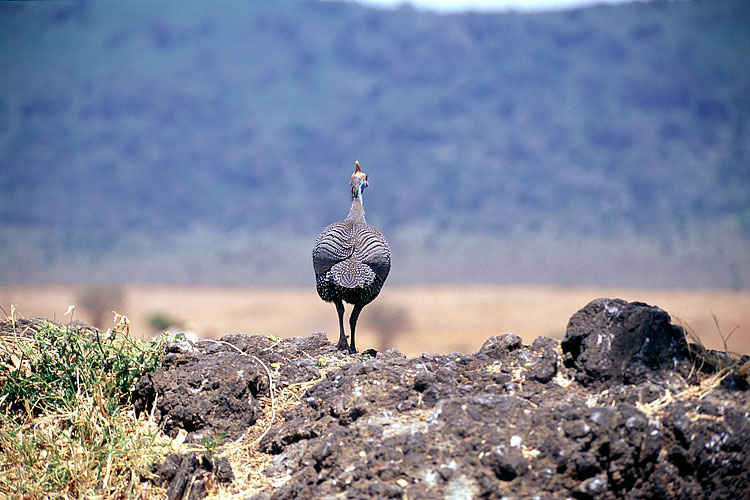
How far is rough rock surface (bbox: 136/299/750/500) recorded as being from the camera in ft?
17.4

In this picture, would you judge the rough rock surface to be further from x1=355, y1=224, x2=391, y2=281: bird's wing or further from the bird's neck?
the bird's neck

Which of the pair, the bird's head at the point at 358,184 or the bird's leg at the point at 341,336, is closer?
the bird's leg at the point at 341,336

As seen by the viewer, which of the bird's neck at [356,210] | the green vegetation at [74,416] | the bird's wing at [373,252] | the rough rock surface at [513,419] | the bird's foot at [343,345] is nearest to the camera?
the rough rock surface at [513,419]

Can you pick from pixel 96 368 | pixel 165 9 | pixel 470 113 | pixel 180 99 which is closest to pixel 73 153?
pixel 180 99

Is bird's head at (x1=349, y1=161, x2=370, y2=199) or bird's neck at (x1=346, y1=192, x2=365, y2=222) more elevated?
bird's head at (x1=349, y1=161, x2=370, y2=199)

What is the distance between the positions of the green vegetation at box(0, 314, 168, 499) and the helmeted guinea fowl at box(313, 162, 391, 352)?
2.98 metres

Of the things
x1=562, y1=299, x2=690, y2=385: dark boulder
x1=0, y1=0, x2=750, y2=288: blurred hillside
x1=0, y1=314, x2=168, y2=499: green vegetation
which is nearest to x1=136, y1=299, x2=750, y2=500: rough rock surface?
x1=562, y1=299, x2=690, y2=385: dark boulder

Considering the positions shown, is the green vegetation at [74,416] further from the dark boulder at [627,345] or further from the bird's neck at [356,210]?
the bird's neck at [356,210]

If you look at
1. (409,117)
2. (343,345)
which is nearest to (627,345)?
(343,345)

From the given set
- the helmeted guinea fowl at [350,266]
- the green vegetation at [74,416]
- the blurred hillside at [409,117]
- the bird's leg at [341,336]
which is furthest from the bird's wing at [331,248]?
the blurred hillside at [409,117]

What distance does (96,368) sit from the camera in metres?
7.07

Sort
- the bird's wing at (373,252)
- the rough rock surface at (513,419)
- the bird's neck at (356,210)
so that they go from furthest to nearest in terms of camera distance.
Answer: the bird's neck at (356,210)
the bird's wing at (373,252)
the rough rock surface at (513,419)

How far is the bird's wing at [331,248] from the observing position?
10.3 meters

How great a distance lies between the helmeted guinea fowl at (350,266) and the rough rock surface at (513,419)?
114 inches
